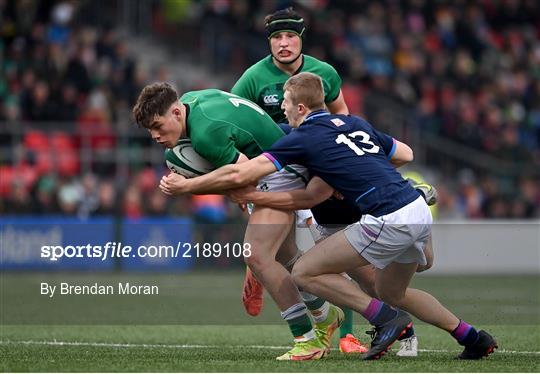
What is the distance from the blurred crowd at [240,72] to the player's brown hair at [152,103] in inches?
418

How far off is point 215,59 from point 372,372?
15362 mm

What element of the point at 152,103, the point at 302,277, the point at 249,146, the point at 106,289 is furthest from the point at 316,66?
the point at 106,289

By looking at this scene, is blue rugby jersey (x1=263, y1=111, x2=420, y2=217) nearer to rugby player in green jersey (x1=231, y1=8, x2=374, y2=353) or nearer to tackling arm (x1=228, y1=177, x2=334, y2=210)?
tackling arm (x1=228, y1=177, x2=334, y2=210)

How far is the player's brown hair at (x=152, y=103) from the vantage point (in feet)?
27.4

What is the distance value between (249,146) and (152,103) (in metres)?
0.78

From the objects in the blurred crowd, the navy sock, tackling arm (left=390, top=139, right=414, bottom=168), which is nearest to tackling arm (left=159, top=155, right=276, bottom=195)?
tackling arm (left=390, top=139, right=414, bottom=168)

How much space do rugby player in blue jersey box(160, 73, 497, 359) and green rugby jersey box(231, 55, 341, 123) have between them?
1.37 metres

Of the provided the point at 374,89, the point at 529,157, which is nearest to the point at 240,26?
the point at 374,89

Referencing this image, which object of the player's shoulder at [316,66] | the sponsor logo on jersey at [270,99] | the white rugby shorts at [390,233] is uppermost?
the player's shoulder at [316,66]

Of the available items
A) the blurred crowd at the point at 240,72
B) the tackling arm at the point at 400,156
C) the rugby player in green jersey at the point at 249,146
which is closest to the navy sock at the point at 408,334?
the rugby player in green jersey at the point at 249,146

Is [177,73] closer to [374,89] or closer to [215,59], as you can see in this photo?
[215,59]

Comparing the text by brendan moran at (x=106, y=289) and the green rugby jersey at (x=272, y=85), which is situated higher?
the green rugby jersey at (x=272, y=85)

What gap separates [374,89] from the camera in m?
22.5

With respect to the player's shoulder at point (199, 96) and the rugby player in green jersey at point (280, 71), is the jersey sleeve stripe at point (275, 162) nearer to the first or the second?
the player's shoulder at point (199, 96)
